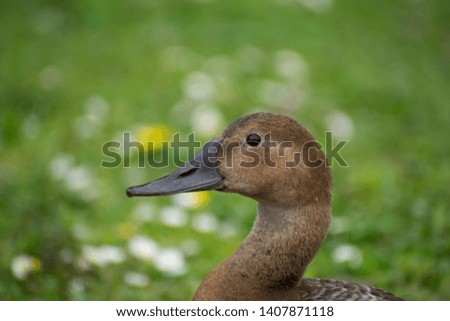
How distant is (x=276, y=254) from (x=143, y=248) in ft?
3.58

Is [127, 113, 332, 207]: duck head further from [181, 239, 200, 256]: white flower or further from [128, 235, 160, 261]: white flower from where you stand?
[181, 239, 200, 256]: white flower

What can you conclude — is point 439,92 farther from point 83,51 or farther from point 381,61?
point 83,51

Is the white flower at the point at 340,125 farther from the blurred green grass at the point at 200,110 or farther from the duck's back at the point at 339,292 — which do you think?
the duck's back at the point at 339,292

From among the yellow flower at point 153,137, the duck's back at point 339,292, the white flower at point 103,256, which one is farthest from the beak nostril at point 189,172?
the yellow flower at point 153,137

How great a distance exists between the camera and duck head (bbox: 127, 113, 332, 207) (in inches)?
111

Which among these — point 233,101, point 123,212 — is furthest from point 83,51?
point 123,212

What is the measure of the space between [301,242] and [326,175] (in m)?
0.27

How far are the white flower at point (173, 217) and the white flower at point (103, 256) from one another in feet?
1.68

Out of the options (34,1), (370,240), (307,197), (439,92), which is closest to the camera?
(307,197)

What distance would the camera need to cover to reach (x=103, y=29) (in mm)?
6680

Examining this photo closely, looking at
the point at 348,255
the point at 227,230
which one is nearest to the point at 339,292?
the point at 348,255

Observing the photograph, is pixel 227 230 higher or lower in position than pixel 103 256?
higher

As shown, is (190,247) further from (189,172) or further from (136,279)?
(189,172)

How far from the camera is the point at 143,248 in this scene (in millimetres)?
3787
